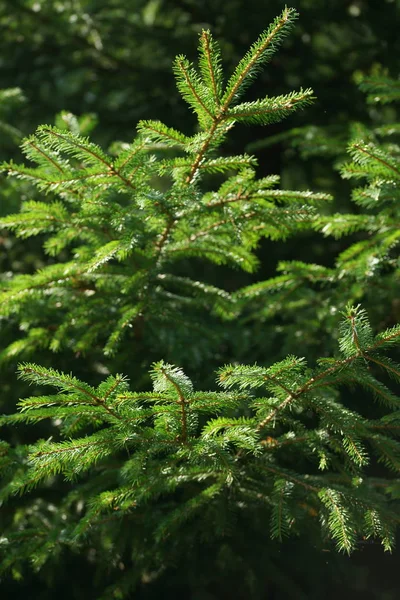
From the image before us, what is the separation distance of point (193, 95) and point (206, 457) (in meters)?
1.07

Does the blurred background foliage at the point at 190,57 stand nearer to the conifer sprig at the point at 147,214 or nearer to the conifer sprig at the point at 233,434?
the conifer sprig at the point at 147,214

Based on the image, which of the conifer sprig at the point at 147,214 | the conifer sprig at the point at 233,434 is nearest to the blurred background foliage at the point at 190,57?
the conifer sprig at the point at 147,214

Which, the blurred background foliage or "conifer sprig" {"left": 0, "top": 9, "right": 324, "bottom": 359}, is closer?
"conifer sprig" {"left": 0, "top": 9, "right": 324, "bottom": 359}

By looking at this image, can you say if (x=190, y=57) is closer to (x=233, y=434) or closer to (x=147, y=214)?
(x=147, y=214)

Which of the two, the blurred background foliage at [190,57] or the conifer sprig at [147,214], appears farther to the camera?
the blurred background foliage at [190,57]

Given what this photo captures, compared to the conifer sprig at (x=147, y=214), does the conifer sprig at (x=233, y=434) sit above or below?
below

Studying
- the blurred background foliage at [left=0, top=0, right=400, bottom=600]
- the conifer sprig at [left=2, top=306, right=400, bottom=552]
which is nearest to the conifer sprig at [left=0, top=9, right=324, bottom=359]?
the conifer sprig at [left=2, top=306, right=400, bottom=552]

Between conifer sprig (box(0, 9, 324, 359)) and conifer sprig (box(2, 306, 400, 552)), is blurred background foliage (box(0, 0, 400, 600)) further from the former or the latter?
conifer sprig (box(2, 306, 400, 552))

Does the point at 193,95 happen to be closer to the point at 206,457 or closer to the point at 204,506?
the point at 206,457

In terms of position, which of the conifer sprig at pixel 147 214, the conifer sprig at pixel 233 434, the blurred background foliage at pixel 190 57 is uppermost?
the blurred background foliage at pixel 190 57

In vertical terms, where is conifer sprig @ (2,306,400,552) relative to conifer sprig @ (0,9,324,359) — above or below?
below

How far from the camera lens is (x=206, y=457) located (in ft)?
6.75

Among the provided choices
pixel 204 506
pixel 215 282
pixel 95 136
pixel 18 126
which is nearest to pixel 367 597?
pixel 215 282

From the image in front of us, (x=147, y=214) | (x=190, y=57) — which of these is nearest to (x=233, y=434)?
(x=147, y=214)
